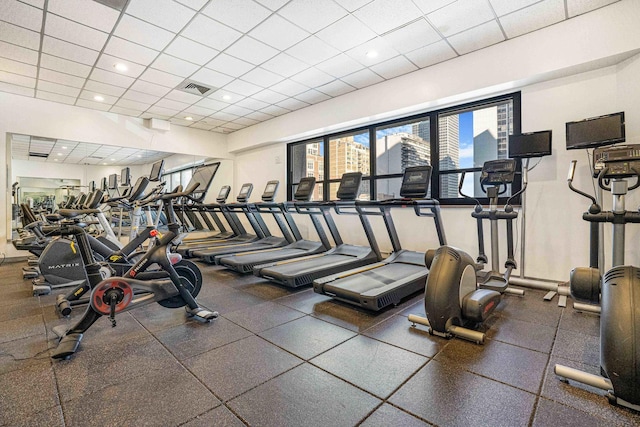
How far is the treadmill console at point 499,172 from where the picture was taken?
3.52 m

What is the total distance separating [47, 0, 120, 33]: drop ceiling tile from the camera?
318 cm

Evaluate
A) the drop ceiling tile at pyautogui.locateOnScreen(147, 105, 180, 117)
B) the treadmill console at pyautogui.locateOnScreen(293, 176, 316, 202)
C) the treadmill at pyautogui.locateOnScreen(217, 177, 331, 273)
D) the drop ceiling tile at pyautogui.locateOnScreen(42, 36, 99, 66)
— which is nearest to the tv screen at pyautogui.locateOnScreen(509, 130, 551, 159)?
Result: the treadmill at pyautogui.locateOnScreen(217, 177, 331, 273)

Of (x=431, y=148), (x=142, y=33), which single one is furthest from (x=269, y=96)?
(x=431, y=148)

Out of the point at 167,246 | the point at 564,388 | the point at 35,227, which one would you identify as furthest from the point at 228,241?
the point at 564,388

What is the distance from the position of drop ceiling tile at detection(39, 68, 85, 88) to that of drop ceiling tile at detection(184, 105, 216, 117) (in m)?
1.88

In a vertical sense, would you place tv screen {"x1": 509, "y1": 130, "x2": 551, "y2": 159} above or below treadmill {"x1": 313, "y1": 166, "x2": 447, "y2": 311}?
above

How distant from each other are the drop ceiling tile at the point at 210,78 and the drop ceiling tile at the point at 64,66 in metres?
1.59

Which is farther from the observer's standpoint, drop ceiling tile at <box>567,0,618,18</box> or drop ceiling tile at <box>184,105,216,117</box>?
drop ceiling tile at <box>184,105,216,117</box>

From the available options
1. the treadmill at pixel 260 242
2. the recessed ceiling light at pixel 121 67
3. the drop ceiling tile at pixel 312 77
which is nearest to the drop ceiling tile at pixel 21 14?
the recessed ceiling light at pixel 121 67

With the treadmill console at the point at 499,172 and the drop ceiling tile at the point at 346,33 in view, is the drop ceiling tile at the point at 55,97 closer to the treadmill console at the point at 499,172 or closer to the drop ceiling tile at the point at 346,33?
the drop ceiling tile at the point at 346,33

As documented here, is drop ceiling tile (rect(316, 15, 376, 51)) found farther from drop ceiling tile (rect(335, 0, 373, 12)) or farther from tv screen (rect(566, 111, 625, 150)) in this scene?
tv screen (rect(566, 111, 625, 150))

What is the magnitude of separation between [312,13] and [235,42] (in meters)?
1.20

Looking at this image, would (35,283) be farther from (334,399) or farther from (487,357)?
(487,357)

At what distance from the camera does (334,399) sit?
5.28ft
